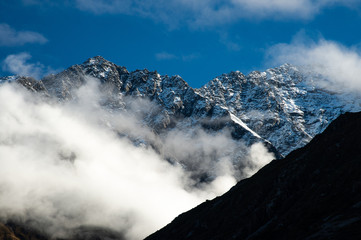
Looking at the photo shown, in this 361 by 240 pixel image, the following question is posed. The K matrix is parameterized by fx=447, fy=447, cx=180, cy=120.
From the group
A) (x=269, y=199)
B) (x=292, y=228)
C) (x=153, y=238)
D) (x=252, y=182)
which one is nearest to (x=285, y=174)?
(x=269, y=199)

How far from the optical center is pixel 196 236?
6280 inches

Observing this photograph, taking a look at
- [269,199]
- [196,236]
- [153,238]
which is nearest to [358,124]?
[269,199]

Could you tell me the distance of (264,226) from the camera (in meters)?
127

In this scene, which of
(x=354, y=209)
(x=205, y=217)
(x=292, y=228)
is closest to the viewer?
(x=354, y=209)

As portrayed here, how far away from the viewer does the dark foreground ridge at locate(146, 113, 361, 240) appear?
106500 millimetres

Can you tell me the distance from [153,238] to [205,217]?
116 feet

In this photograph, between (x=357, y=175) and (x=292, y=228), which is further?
(x=357, y=175)

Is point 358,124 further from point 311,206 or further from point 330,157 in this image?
point 311,206

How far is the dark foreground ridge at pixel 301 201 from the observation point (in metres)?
106

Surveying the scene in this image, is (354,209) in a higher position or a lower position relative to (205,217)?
lower

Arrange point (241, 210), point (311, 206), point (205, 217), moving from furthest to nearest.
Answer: point (205, 217), point (241, 210), point (311, 206)

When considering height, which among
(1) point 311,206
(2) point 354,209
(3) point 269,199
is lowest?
(2) point 354,209

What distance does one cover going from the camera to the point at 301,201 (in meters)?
129

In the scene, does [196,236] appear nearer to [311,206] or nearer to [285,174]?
[285,174]
